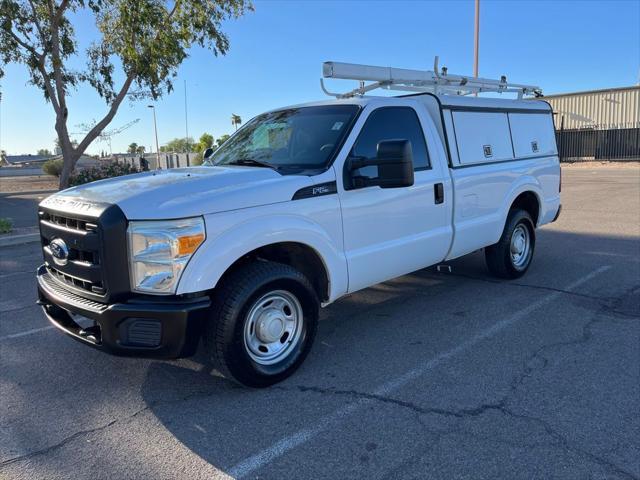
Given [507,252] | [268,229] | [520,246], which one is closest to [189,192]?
[268,229]

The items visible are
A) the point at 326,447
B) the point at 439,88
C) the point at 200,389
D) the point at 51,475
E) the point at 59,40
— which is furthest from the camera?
the point at 59,40

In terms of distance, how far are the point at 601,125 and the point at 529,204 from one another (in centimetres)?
3415

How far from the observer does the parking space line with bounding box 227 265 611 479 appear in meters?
2.82

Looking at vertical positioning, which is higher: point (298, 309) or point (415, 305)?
point (298, 309)

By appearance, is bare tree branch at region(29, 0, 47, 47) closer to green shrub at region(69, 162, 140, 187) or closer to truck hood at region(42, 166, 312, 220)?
green shrub at region(69, 162, 140, 187)

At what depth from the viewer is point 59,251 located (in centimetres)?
358

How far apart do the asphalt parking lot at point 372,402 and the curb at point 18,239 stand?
549 centimetres

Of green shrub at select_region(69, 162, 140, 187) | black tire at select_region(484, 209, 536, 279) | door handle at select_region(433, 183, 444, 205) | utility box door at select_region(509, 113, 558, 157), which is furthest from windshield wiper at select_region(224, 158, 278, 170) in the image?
green shrub at select_region(69, 162, 140, 187)

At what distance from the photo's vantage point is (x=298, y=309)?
12.6ft

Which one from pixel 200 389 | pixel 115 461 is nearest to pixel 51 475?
pixel 115 461

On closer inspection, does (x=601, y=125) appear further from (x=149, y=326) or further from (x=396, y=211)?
(x=149, y=326)

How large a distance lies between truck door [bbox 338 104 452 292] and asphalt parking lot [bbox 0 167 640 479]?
67 cm

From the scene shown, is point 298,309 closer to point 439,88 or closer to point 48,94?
point 439,88

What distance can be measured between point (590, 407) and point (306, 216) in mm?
2270
